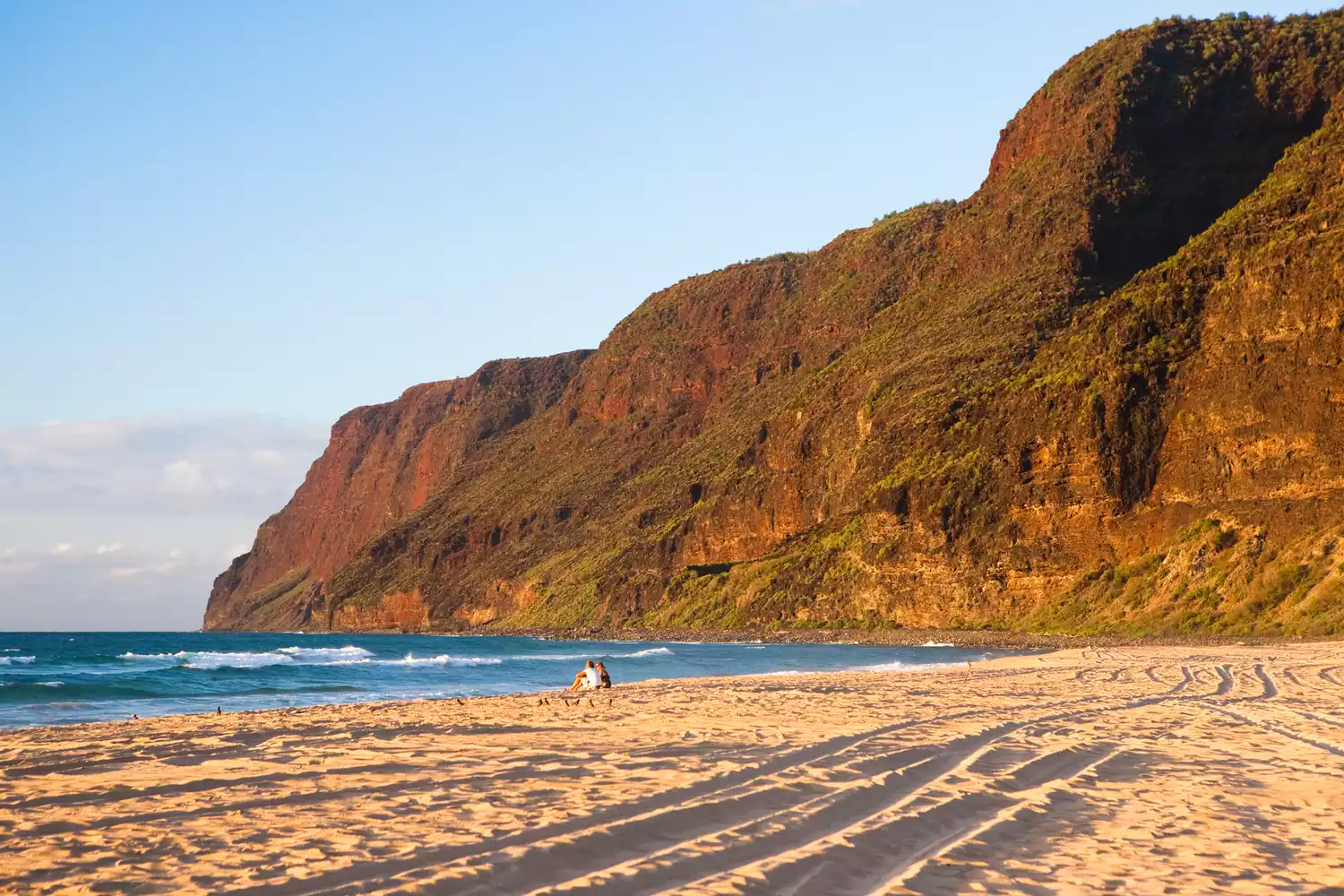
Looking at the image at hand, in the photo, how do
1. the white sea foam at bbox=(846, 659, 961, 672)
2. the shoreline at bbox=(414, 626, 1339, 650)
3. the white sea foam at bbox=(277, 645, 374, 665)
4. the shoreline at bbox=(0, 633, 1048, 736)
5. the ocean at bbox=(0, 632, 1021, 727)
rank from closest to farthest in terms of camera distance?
the shoreline at bbox=(0, 633, 1048, 736) < the ocean at bbox=(0, 632, 1021, 727) < the white sea foam at bbox=(846, 659, 961, 672) < the shoreline at bbox=(414, 626, 1339, 650) < the white sea foam at bbox=(277, 645, 374, 665)

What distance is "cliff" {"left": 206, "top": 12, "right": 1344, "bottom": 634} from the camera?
198ft

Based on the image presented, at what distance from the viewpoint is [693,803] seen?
1071 centimetres

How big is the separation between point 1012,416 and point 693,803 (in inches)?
2786

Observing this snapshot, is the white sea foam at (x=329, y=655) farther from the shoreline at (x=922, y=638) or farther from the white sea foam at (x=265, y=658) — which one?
the shoreline at (x=922, y=638)

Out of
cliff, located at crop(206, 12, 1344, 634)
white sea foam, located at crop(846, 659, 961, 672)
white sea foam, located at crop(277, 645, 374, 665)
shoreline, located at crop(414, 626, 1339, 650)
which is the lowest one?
shoreline, located at crop(414, 626, 1339, 650)

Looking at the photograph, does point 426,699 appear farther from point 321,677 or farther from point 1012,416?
point 1012,416

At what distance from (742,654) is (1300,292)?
111ft

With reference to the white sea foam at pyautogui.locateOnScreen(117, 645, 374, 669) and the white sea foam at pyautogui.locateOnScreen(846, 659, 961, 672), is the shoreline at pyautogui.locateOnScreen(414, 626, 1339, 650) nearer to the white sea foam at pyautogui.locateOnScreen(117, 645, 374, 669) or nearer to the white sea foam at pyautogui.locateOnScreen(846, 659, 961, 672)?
the white sea foam at pyautogui.locateOnScreen(846, 659, 961, 672)

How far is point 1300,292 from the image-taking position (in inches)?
2384

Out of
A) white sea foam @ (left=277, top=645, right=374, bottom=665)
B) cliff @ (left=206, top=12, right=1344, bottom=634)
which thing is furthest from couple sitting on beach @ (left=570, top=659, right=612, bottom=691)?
white sea foam @ (left=277, top=645, right=374, bottom=665)

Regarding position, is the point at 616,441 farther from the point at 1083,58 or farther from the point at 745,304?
the point at 1083,58

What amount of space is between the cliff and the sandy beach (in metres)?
37.3

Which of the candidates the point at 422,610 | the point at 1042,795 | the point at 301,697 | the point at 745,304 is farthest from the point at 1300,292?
the point at 422,610

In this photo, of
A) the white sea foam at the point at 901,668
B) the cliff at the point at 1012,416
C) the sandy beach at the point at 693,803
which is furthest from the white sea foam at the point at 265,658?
the sandy beach at the point at 693,803
